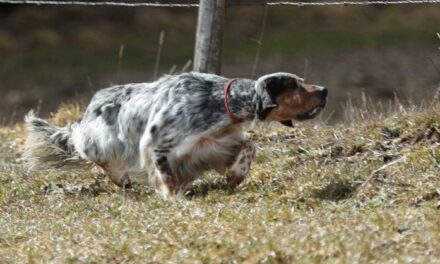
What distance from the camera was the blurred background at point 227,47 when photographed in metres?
17.8

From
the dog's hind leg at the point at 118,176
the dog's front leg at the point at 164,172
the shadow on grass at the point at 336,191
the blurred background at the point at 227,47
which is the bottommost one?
the blurred background at the point at 227,47

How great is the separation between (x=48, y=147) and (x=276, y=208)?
277cm

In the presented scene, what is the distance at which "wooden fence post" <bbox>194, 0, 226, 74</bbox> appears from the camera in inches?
391

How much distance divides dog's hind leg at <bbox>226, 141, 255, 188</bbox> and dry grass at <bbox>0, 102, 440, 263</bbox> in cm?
7

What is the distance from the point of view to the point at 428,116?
902 centimetres

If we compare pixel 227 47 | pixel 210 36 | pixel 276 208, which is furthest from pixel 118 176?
pixel 227 47

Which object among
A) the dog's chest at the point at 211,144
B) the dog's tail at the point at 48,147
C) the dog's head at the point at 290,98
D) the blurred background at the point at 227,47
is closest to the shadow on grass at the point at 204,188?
the dog's chest at the point at 211,144

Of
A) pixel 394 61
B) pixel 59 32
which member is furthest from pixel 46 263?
pixel 59 32

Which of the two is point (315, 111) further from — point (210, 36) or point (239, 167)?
point (210, 36)

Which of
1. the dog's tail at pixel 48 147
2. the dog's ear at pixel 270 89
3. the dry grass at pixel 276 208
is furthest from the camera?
the dog's tail at pixel 48 147

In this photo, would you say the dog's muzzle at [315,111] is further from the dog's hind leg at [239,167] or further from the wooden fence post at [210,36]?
the wooden fence post at [210,36]

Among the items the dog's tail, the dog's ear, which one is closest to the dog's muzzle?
the dog's ear

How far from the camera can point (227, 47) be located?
19.1m

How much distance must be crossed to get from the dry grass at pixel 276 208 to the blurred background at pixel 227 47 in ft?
24.0
